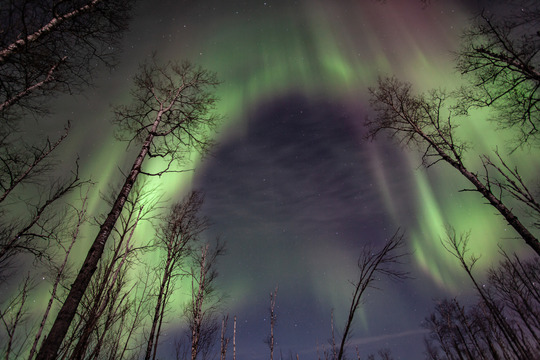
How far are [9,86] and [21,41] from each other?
966mm

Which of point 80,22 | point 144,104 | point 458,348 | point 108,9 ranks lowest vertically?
point 458,348

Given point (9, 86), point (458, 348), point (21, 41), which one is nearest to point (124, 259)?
point (9, 86)

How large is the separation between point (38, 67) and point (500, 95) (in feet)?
37.5

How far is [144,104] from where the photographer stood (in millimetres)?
7590

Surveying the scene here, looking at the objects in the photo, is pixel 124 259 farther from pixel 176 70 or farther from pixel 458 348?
pixel 458 348

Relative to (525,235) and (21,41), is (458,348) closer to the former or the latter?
(525,235)

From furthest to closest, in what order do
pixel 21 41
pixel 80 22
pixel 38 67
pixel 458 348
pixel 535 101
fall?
1. pixel 458 348
2. pixel 535 101
3. pixel 80 22
4. pixel 21 41
5. pixel 38 67

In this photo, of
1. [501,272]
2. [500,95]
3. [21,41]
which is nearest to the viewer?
[21,41]

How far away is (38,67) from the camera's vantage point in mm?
4125

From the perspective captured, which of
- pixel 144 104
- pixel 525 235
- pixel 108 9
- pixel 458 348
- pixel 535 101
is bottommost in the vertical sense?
pixel 458 348

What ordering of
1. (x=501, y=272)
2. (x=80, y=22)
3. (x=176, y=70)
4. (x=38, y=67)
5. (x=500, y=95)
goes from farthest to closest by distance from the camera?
(x=501, y=272) < (x=176, y=70) < (x=500, y=95) < (x=80, y=22) < (x=38, y=67)

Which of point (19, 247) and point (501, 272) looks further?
point (501, 272)

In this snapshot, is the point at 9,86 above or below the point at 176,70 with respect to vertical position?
below

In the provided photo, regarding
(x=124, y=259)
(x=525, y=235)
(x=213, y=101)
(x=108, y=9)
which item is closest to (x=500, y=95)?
(x=525, y=235)
